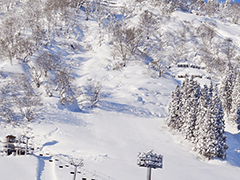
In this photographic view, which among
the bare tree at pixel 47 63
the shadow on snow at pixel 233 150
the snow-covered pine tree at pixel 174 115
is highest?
the bare tree at pixel 47 63

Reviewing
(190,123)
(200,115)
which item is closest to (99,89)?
(190,123)

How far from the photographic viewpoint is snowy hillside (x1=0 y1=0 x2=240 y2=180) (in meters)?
26.6

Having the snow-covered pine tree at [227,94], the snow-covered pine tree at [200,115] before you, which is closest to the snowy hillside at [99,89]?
the snow-covered pine tree at [200,115]

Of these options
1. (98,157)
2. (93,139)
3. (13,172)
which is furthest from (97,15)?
(13,172)

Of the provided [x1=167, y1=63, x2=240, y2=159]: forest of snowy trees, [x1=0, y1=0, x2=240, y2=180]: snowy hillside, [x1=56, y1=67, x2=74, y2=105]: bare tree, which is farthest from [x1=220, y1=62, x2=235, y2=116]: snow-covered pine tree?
[x1=56, y1=67, x2=74, y2=105]: bare tree

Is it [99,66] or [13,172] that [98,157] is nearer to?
[13,172]

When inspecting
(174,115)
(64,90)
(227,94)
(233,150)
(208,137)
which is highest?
(64,90)

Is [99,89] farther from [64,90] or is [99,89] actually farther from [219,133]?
[219,133]

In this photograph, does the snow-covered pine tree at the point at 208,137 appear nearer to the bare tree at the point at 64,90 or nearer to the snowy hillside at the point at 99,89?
the snowy hillside at the point at 99,89

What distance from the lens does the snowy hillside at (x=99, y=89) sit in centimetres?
2664

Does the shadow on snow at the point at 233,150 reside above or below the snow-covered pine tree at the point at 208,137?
below

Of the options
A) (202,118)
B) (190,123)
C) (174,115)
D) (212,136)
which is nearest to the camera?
(212,136)

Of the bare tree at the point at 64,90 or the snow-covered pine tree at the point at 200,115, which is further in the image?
the bare tree at the point at 64,90

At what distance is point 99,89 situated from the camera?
156 ft
